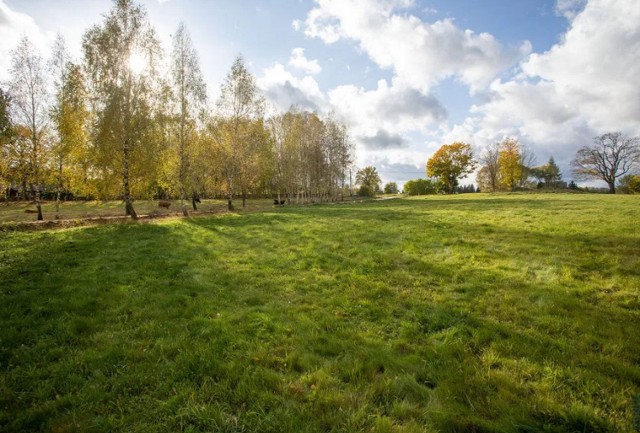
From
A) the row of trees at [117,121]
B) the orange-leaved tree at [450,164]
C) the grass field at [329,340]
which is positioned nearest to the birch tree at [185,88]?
the row of trees at [117,121]

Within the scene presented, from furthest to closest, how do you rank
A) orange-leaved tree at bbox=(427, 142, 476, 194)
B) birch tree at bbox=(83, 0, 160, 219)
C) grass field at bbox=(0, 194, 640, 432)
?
orange-leaved tree at bbox=(427, 142, 476, 194) < birch tree at bbox=(83, 0, 160, 219) < grass field at bbox=(0, 194, 640, 432)

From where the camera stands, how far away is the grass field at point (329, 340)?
181 inches

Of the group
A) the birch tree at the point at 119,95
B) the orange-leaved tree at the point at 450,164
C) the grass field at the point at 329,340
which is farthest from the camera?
the orange-leaved tree at the point at 450,164

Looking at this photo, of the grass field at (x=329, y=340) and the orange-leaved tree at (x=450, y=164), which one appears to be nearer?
the grass field at (x=329, y=340)

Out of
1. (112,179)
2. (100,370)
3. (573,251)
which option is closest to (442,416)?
(100,370)

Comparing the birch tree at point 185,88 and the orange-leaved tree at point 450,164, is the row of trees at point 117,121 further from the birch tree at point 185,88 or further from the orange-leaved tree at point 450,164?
the orange-leaved tree at point 450,164

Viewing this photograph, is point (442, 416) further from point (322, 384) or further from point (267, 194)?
point (267, 194)

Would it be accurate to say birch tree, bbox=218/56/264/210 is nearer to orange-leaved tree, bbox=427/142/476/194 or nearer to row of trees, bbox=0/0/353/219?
row of trees, bbox=0/0/353/219

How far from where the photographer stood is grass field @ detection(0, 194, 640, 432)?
4.59 metres

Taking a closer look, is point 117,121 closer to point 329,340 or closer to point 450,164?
point 329,340

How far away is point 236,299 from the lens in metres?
9.41

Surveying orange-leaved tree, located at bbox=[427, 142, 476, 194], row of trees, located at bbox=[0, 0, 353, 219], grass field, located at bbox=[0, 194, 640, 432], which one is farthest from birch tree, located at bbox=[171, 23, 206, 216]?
orange-leaved tree, located at bbox=[427, 142, 476, 194]

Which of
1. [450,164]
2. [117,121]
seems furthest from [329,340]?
[450,164]

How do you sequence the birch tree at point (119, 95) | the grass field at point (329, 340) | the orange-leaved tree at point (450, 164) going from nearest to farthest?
the grass field at point (329, 340), the birch tree at point (119, 95), the orange-leaved tree at point (450, 164)
